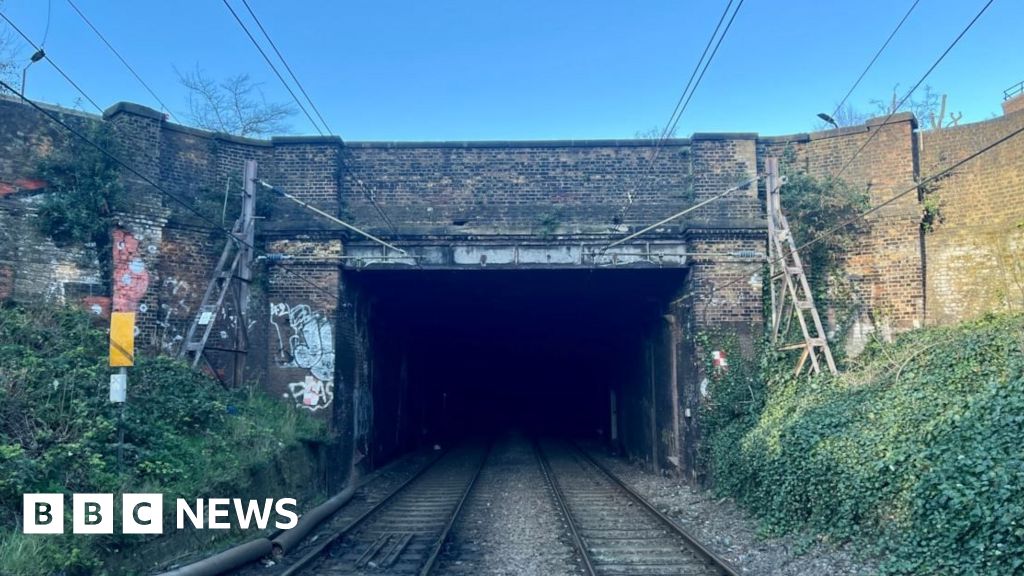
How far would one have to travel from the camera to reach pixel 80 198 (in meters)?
12.7

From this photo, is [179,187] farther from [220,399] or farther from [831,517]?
[831,517]

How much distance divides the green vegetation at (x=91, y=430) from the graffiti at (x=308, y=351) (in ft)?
3.38

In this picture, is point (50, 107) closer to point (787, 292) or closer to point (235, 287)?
point (235, 287)

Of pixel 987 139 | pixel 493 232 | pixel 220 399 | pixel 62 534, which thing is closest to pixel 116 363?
pixel 62 534

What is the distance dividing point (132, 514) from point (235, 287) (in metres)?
6.27

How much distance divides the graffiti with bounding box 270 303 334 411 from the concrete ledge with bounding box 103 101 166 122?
4175 millimetres

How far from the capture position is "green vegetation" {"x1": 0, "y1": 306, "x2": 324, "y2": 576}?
279 inches

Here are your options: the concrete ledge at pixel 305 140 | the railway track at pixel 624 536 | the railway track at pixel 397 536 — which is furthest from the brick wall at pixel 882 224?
the concrete ledge at pixel 305 140

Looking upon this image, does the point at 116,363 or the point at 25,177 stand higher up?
the point at 25,177

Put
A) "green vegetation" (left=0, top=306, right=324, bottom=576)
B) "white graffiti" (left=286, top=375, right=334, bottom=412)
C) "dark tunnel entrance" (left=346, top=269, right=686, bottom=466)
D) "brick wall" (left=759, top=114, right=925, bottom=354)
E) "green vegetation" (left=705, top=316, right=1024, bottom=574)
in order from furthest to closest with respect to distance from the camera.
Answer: "dark tunnel entrance" (left=346, top=269, right=686, bottom=466), "white graffiti" (left=286, top=375, right=334, bottom=412), "brick wall" (left=759, top=114, right=925, bottom=354), "green vegetation" (left=0, top=306, right=324, bottom=576), "green vegetation" (left=705, top=316, right=1024, bottom=574)

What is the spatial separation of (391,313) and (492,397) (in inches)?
1055

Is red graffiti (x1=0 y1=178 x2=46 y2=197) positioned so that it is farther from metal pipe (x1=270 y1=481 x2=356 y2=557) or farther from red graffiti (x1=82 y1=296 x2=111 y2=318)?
metal pipe (x1=270 y1=481 x2=356 y2=557)

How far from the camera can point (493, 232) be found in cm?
1430

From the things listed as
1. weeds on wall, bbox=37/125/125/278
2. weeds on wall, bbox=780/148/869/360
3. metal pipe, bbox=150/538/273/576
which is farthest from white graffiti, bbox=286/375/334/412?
weeds on wall, bbox=780/148/869/360
